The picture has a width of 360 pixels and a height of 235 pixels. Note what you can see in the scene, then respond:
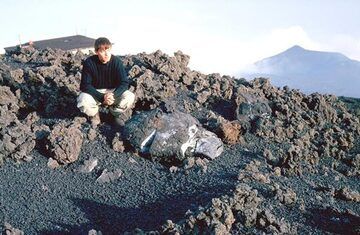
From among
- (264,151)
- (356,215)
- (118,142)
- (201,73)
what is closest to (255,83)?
(201,73)

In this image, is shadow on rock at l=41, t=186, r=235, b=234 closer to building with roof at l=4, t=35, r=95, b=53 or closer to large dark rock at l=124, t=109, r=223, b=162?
large dark rock at l=124, t=109, r=223, b=162

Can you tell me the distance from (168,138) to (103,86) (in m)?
1.41

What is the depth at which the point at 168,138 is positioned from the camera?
572cm

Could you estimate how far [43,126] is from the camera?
5.98 metres

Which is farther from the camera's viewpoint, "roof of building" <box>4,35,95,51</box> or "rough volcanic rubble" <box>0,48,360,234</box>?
"roof of building" <box>4,35,95,51</box>

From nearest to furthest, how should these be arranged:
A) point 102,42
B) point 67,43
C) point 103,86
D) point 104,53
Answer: point 102,42, point 104,53, point 103,86, point 67,43

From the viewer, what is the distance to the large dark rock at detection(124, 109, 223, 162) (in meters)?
5.68

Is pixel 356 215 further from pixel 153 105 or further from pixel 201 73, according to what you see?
pixel 201 73

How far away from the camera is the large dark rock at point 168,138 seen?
5676 mm

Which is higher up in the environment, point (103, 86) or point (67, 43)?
point (103, 86)

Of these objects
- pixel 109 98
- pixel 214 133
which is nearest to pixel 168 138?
pixel 214 133

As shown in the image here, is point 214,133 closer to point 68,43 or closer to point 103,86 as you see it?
point 103,86

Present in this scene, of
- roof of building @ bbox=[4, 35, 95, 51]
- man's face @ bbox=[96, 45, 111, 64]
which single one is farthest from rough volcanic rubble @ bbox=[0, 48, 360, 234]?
roof of building @ bbox=[4, 35, 95, 51]

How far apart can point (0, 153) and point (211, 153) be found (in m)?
2.80
